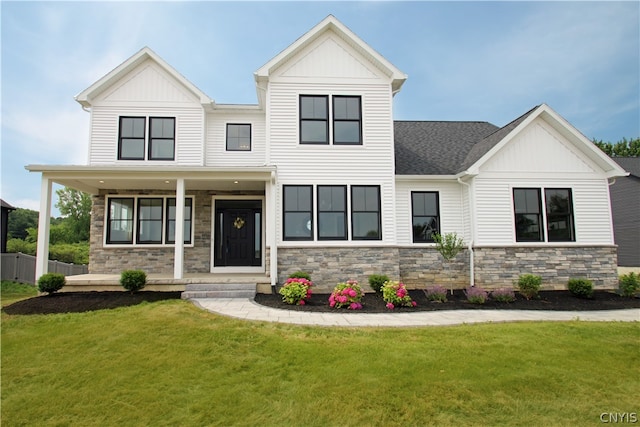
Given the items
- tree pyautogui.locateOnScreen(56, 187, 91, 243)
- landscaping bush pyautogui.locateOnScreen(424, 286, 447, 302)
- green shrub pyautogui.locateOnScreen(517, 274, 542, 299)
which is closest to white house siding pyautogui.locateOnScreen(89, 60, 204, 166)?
landscaping bush pyautogui.locateOnScreen(424, 286, 447, 302)

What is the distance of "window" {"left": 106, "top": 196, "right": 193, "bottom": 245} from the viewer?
12328mm

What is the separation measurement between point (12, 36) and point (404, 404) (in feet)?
40.0

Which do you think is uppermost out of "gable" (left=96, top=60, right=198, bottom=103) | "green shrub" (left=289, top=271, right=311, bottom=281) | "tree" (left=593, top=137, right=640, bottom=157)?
"tree" (left=593, top=137, right=640, bottom=157)

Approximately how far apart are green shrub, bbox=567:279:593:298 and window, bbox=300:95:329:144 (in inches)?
342

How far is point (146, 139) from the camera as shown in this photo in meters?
12.3

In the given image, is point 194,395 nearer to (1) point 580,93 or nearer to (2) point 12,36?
(2) point 12,36

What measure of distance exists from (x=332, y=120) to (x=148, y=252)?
7701mm

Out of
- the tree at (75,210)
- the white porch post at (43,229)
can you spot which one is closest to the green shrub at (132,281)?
Result: the white porch post at (43,229)

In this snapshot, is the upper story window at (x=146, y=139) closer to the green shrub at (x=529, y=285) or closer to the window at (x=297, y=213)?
the window at (x=297, y=213)

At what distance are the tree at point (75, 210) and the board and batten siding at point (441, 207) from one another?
128 ft

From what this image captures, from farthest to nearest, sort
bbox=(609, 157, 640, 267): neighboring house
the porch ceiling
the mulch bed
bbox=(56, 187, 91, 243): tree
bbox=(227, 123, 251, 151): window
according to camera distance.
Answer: bbox=(56, 187, 91, 243): tree
bbox=(609, 157, 640, 267): neighboring house
bbox=(227, 123, 251, 151): window
the porch ceiling
the mulch bed

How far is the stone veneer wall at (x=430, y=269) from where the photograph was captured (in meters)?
11.7

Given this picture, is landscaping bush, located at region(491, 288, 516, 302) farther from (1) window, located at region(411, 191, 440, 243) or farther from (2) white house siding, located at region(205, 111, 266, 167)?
(2) white house siding, located at region(205, 111, 266, 167)

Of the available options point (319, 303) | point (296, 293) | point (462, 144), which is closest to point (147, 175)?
point (296, 293)
